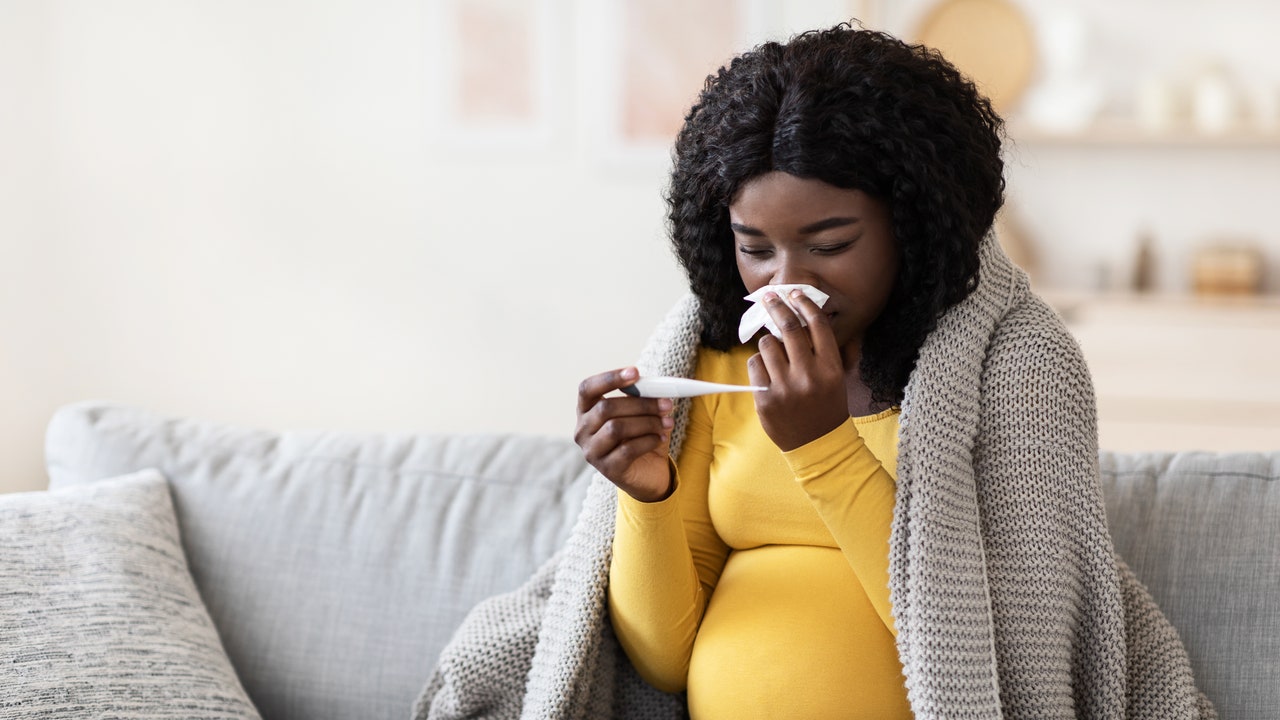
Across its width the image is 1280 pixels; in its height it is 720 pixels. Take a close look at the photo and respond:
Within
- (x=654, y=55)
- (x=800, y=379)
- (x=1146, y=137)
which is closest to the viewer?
(x=800, y=379)

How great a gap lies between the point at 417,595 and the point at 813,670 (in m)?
0.65

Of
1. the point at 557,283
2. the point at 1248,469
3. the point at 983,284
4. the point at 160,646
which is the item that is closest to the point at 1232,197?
the point at 557,283

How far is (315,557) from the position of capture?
1.68 metres

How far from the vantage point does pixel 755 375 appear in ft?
3.85

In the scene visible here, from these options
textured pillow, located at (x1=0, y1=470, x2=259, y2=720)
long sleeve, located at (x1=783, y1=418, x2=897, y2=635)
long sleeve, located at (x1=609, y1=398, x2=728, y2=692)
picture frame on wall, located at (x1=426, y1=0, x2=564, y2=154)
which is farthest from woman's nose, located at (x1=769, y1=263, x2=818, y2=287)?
picture frame on wall, located at (x1=426, y1=0, x2=564, y2=154)

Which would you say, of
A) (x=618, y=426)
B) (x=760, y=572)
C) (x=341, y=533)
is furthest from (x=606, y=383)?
(x=341, y=533)

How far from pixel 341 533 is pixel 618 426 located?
0.66 meters

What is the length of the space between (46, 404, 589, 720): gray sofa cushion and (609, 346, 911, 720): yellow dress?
0.30 meters

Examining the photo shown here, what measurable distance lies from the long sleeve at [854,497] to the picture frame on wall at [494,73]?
2.82 meters

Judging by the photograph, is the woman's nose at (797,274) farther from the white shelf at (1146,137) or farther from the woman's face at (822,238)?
the white shelf at (1146,137)

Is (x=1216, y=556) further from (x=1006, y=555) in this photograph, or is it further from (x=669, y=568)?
(x=669, y=568)

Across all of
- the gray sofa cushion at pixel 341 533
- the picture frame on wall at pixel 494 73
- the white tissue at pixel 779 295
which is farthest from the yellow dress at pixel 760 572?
the picture frame on wall at pixel 494 73

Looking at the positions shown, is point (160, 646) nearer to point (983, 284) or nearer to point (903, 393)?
point (903, 393)

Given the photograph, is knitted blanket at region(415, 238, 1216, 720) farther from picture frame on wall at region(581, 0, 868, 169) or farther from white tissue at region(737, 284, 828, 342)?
picture frame on wall at region(581, 0, 868, 169)
